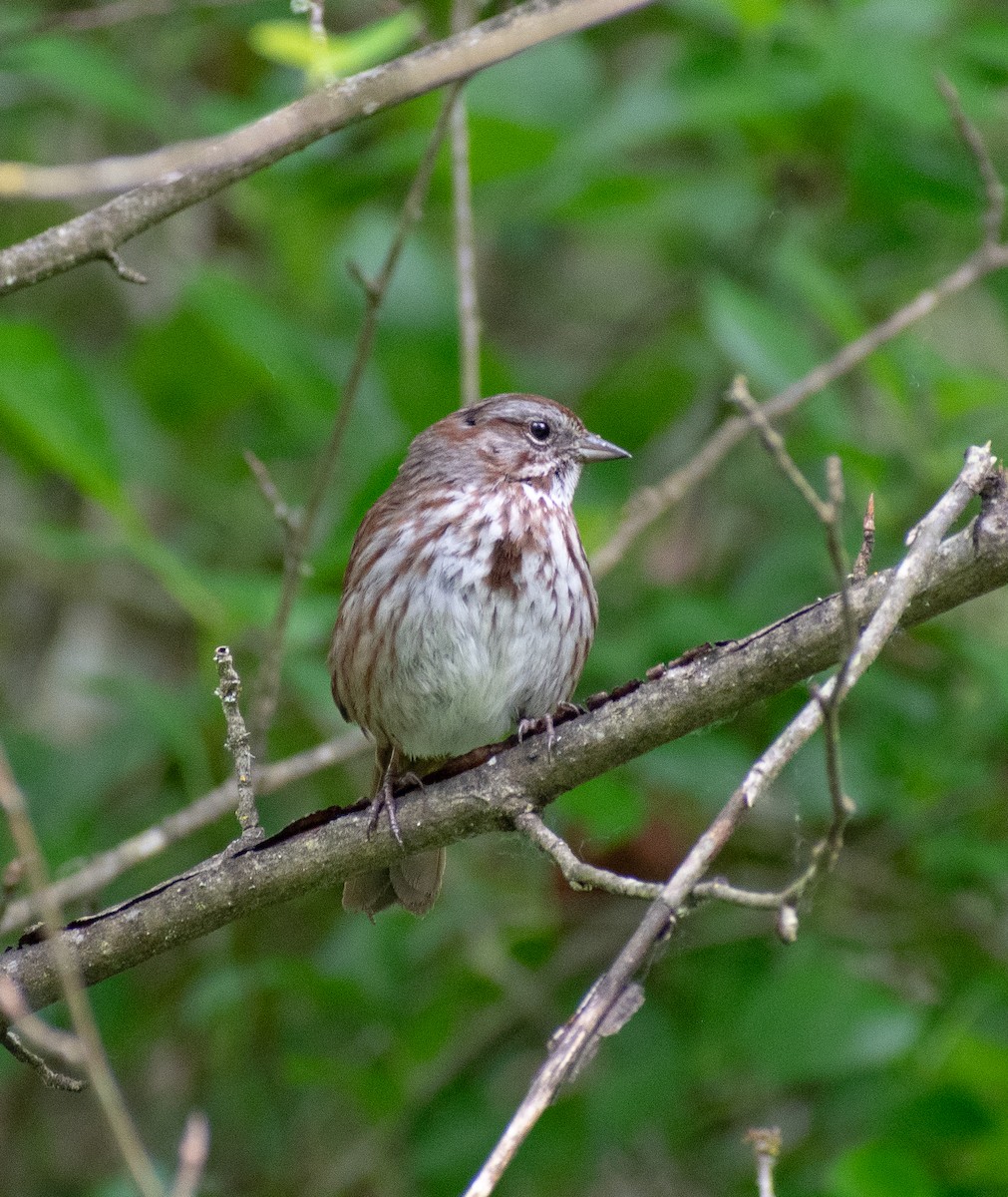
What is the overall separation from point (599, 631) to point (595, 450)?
0.59 meters

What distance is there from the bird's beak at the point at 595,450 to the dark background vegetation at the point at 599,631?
267 millimetres

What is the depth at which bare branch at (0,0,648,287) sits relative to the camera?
247cm

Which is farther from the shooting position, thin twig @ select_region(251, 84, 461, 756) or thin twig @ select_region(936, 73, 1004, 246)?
thin twig @ select_region(251, 84, 461, 756)

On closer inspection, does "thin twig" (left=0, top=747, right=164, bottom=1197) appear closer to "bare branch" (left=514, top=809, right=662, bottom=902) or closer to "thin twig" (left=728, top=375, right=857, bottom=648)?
"bare branch" (left=514, top=809, right=662, bottom=902)

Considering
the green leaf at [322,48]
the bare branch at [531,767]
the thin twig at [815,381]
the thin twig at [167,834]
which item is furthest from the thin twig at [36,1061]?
the thin twig at [815,381]

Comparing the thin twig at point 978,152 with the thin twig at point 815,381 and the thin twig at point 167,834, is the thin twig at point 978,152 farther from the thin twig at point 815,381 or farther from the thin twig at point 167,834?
the thin twig at point 167,834

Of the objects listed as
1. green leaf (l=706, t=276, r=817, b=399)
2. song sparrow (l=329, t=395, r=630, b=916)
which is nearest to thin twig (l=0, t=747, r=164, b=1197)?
song sparrow (l=329, t=395, r=630, b=916)

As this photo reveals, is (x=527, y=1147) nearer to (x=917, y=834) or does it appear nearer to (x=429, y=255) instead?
(x=917, y=834)

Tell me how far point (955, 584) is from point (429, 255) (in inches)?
116

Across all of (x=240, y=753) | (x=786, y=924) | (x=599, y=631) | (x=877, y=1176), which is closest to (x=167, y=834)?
(x=240, y=753)

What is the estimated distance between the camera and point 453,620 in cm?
365

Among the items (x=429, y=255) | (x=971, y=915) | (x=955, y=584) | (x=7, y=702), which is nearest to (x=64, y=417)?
(x=429, y=255)

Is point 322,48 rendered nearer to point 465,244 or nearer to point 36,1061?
point 465,244

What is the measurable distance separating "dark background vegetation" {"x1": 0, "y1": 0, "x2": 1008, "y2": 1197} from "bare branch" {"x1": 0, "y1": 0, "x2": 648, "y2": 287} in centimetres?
128
